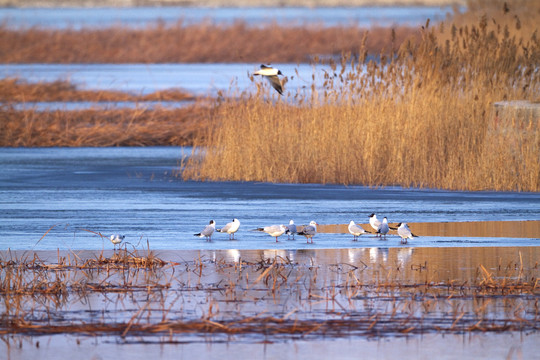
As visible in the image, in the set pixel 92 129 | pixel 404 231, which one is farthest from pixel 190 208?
pixel 92 129

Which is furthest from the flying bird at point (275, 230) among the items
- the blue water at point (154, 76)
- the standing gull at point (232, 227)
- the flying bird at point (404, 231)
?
the blue water at point (154, 76)

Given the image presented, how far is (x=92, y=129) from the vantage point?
23.0 m

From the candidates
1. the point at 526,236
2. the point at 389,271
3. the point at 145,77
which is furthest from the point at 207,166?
the point at 145,77

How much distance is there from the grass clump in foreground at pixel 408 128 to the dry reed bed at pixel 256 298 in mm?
6193

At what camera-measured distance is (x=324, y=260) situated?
9195 mm

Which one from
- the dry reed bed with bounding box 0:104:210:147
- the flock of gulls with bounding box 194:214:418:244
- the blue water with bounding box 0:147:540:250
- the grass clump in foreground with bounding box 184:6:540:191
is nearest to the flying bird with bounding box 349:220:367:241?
the flock of gulls with bounding box 194:214:418:244

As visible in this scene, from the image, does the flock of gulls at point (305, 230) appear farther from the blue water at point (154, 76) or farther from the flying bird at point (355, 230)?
Result: the blue water at point (154, 76)

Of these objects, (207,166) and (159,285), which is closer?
(159,285)

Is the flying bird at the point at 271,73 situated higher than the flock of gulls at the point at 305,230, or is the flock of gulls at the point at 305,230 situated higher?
the flying bird at the point at 271,73

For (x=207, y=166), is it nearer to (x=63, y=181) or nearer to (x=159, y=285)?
(x=63, y=181)

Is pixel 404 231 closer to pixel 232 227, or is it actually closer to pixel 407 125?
pixel 232 227

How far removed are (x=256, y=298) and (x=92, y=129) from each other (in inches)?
629

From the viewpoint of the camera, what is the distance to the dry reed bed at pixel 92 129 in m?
22.4

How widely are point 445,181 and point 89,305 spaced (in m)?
8.41
